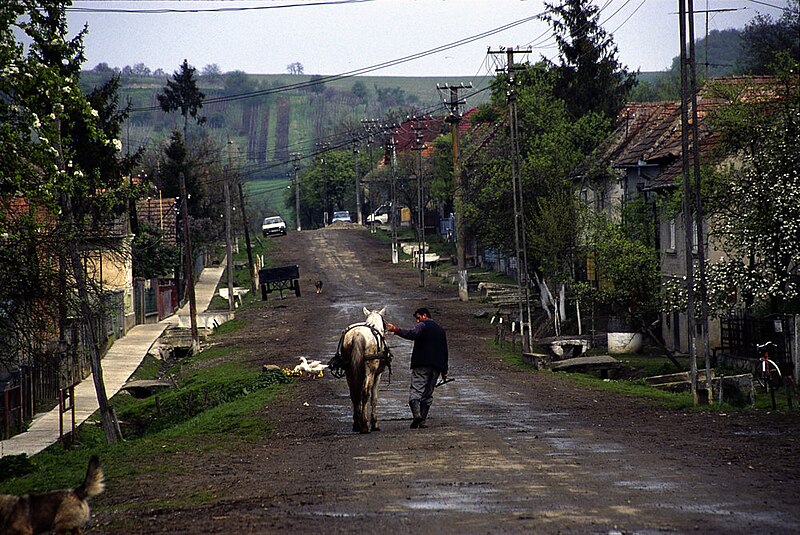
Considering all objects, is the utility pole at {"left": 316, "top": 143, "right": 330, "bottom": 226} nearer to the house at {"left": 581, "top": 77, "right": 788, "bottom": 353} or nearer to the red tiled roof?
the red tiled roof

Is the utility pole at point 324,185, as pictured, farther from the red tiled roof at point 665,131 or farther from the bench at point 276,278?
the red tiled roof at point 665,131

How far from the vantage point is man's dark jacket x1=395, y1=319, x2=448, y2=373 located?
690 inches

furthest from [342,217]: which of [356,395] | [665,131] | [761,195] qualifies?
[356,395]

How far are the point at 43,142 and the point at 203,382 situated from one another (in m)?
18.1

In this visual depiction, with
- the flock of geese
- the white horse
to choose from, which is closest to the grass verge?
the flock of geese

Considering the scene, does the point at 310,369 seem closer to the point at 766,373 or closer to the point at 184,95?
the point at 766,373

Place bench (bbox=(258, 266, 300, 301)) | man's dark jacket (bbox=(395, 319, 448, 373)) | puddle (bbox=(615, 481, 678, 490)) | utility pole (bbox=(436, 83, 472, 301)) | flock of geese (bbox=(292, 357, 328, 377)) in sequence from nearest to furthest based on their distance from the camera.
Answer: puddle (bbox=(615, 481, 678, 490)) → man's dark jacket (bbox=(395, 319, 448, 373)) → flock of geese (bbox=(292, 357, 328, 377)) → utility pole (bbox=(436, 83, 472, 301)) → bench (bbox=(258, 266, 300, 301))

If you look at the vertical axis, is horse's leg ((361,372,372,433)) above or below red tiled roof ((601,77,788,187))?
below

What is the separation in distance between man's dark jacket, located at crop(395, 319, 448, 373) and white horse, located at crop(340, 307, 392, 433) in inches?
24.1

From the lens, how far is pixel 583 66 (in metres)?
64.3

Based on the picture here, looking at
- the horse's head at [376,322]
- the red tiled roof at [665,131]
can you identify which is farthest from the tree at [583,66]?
the horse's head at [376,322]

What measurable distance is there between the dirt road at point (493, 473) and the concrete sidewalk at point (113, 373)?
6.27 m

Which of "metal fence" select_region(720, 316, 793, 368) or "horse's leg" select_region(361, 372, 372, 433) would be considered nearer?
"horse's leg" select_region(361, 372, 372, 433)

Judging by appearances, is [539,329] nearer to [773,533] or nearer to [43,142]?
[43,142]
